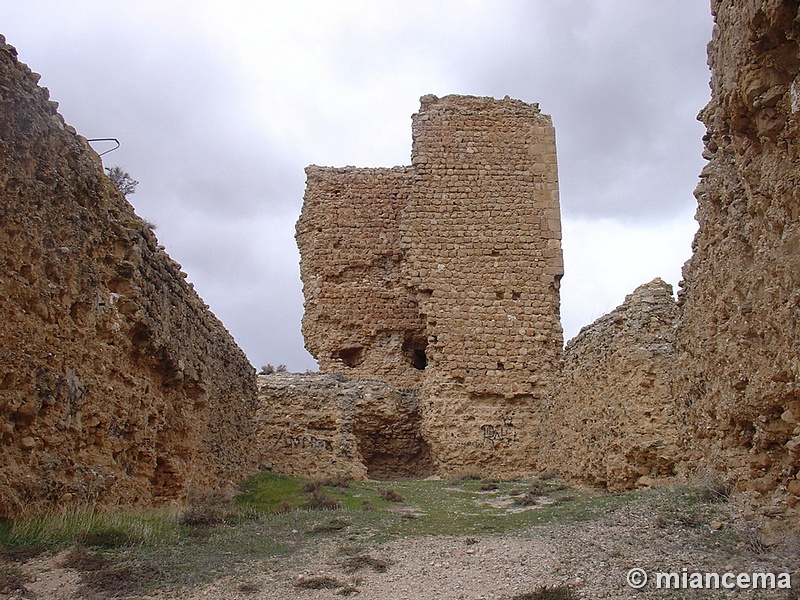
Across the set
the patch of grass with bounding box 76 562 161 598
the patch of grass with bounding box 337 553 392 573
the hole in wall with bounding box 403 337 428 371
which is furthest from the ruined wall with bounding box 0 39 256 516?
the hole in wall with bounding box 403 337 428 371

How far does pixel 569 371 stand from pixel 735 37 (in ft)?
27.6

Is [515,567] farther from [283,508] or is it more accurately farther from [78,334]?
[283,508]

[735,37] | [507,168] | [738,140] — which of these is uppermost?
[507,168]

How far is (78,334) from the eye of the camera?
6.28 meters

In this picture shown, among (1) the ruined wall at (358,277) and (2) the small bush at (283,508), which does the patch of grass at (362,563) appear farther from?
(1) the ruined wall at (358,277)

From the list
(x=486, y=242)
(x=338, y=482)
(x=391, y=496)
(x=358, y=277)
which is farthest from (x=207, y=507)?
(x=358, y=277)

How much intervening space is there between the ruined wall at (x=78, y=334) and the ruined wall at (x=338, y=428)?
16.4ft

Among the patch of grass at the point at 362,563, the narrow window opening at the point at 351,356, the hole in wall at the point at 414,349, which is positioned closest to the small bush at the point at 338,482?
the narrow window opening at the point at 351,356

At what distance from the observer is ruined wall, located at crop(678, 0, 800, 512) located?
13.5 ft

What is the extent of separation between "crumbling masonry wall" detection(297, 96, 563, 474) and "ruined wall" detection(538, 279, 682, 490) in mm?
2671

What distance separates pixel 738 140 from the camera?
15.7 feet

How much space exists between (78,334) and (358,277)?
1092 cm

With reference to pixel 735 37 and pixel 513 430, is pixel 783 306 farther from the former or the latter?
pixel 513 430

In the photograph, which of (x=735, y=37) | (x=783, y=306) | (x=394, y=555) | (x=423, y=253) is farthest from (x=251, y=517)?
(x=423, y=253)
